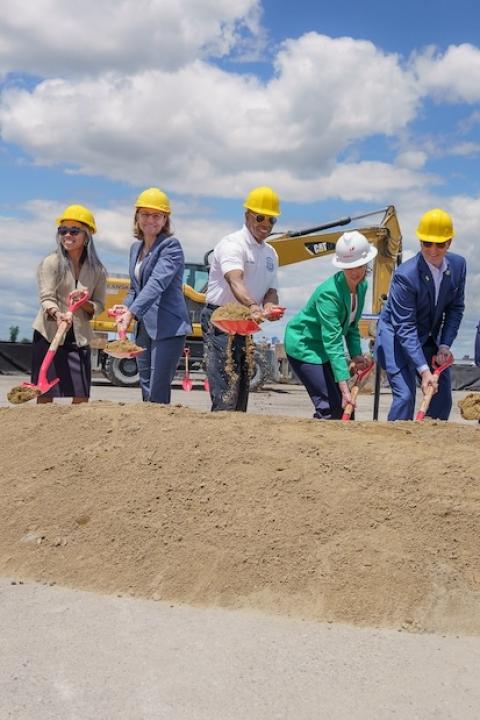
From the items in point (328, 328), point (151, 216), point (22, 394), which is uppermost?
point (151, 216)

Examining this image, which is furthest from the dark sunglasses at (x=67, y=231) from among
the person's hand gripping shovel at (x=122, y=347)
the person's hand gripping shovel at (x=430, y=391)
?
the person's hand gripping shovel at (x=430, y=391)

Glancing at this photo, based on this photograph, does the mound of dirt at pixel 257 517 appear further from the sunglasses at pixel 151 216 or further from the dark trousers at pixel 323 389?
the sunglasses at pixel 151 216

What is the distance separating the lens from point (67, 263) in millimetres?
5316

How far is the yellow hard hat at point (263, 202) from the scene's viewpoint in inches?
199

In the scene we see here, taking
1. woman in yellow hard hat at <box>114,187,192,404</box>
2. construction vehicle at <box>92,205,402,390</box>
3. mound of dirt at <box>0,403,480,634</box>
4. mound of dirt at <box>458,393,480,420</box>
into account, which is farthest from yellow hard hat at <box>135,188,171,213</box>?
construction vehicle at <box>92,205,402,390</box>

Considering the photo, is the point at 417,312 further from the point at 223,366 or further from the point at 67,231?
the point at 67,231

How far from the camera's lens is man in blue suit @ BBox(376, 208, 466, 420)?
502cm

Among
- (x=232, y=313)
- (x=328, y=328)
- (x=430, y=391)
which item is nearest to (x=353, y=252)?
(x=328, y=328)

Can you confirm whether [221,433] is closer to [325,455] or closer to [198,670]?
[325,455]

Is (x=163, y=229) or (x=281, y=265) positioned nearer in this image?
(x=163, y=229)

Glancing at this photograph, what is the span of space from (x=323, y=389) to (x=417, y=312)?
808mm

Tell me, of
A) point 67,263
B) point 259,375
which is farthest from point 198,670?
point 259,375

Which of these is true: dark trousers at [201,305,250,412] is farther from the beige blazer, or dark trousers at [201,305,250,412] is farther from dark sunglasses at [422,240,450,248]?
dark sunglasses at [422,240,450,248]

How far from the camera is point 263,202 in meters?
5.05
